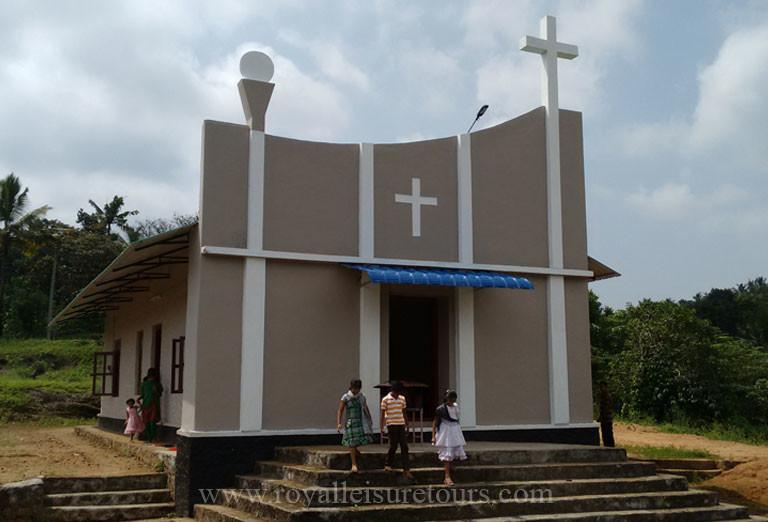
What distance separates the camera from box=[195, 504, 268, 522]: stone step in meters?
8.24

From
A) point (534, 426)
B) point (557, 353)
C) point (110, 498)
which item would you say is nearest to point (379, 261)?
point (557, 353)

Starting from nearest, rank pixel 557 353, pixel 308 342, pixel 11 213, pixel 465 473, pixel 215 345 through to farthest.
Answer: pixel 465 473, pixel 215 345, pixel 308 342, pixel 557 353, pixel 11 213

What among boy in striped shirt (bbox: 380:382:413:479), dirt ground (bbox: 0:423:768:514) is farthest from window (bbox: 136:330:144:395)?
boy in striped shirt (bbox: 380:382:413:479)

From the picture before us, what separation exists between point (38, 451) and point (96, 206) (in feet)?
112

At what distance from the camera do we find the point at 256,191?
1040 centimetres

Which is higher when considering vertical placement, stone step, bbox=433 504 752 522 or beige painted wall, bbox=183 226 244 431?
beige painted wall, bbox=183 226 244 431

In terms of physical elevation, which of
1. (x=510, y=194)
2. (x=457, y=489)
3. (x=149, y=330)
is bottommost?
(x=457, y=489)

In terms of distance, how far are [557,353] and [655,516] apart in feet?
11.1

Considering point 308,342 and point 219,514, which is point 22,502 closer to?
point 219,514

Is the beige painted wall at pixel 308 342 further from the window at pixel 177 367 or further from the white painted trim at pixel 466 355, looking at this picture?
the window at pixel 177 367

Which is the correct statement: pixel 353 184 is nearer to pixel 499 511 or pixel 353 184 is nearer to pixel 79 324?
pixel 499 511

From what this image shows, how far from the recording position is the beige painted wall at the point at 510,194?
11.5 metres

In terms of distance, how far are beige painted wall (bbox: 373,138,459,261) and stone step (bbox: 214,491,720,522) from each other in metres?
4.05

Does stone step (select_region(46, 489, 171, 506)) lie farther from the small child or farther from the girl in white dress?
the girl in white dress
